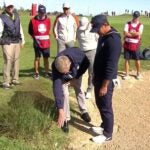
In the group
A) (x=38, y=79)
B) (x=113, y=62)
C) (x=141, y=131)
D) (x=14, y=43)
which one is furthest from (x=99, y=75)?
(x=38, y=79)

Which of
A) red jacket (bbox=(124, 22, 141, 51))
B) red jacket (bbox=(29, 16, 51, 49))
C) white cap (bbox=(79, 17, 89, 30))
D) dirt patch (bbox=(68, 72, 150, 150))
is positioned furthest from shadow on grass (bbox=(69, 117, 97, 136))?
red jacket (bbox=(124, 22, 141, 51))

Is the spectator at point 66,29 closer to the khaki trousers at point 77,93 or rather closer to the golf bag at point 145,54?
the khaki trousers at point 77,93

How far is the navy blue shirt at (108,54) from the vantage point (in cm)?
686

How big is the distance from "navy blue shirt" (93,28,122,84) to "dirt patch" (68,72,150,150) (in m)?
1.18

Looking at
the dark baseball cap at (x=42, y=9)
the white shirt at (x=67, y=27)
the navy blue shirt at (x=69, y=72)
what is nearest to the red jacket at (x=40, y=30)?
the dark baseball cap at (x=42, y=9)

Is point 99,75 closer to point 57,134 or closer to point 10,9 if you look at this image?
point 57,134

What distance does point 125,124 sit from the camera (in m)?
8.48

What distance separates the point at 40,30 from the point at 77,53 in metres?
4.27

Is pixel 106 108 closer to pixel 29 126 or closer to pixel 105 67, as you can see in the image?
pixel 105 67

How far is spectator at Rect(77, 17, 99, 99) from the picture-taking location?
32.6ft

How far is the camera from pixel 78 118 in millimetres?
8625

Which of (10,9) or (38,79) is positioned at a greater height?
(10,9)

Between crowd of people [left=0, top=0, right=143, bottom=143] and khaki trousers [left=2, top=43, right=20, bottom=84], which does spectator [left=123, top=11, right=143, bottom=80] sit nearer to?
crowd of people [left=0, top=0, right=143, bottom=143]

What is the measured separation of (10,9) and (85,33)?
5.98ft
